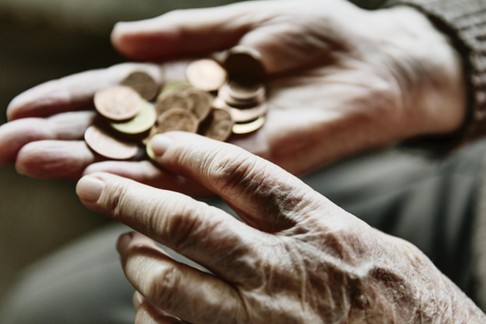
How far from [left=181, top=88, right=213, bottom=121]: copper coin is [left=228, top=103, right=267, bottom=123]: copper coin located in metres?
0.04

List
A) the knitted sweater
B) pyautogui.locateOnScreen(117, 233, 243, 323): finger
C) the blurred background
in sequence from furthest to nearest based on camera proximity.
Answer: the blurred background, the knitted sweater, pyautogui.locateOnScreen(117, 233, 243, 323): finger

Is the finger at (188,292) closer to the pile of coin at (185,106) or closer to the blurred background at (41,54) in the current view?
A: the pile of coin at (185,106)

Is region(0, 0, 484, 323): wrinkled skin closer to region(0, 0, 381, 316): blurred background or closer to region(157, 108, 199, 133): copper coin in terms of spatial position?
region(157, 108, 199, 133): copper coin

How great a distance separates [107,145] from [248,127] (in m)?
0.23

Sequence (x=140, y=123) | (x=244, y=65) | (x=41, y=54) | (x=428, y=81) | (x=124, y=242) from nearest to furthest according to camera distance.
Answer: (x=124, y=242) → (x=140, y=123) → (x=244, y=65) → (x=428, y=81) → (x=41, y=54)

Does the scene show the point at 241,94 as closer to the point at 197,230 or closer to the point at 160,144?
the point at 160,144

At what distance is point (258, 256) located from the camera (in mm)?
610

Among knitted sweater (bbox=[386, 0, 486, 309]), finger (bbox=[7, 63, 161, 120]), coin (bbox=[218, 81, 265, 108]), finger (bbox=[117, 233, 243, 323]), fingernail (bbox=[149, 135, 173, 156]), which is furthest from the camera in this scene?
knitted sweater (bbox=[386, 0, 486, 309])

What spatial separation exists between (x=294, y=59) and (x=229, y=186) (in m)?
0.46

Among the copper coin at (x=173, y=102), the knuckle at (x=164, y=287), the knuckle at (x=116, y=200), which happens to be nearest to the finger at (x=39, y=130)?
the copper coin at (x=173, y=102)

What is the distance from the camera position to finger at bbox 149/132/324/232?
2.13 ft

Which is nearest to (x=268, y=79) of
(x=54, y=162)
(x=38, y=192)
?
(x=54, y=162)

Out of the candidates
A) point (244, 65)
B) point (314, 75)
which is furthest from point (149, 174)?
point (314, 75)

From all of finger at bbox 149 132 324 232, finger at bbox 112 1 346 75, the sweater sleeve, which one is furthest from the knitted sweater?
finger at bbox 149 132 324 232
